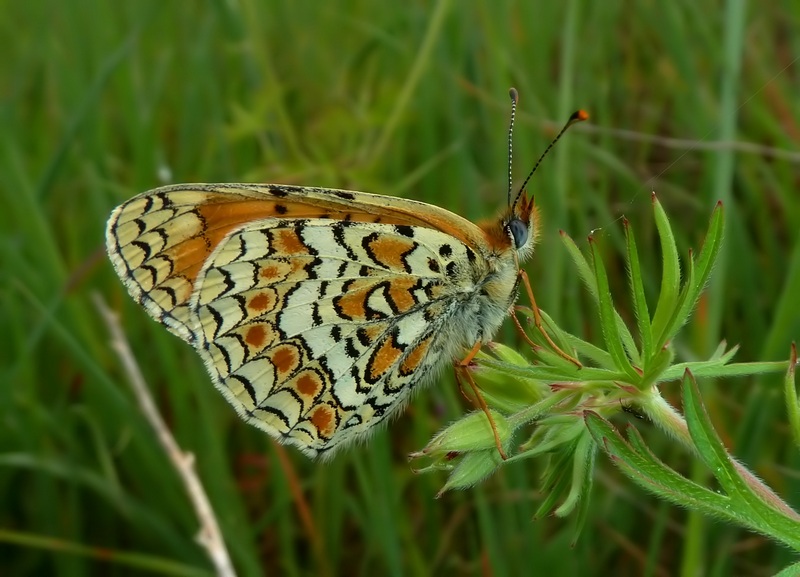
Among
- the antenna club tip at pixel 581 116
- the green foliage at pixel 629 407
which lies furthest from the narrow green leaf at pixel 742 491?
the antenna club tip at pixel 581 116

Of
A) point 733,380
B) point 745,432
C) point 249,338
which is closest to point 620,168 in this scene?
point 733,380

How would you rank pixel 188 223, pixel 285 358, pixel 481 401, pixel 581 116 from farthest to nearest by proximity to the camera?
1. pixel 188 223
2. pixel 285 358
3. pixel 581 116
4. pixel 481 401

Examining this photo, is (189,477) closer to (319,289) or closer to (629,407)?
(319,289)

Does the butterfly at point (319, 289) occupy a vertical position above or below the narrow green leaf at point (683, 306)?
above

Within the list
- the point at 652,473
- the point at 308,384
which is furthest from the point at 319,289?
the point at 652,473

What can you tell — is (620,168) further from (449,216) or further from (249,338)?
(249,338)

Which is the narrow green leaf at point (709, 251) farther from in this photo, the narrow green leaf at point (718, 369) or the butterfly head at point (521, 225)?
the butterfly head at point (521, 225)
